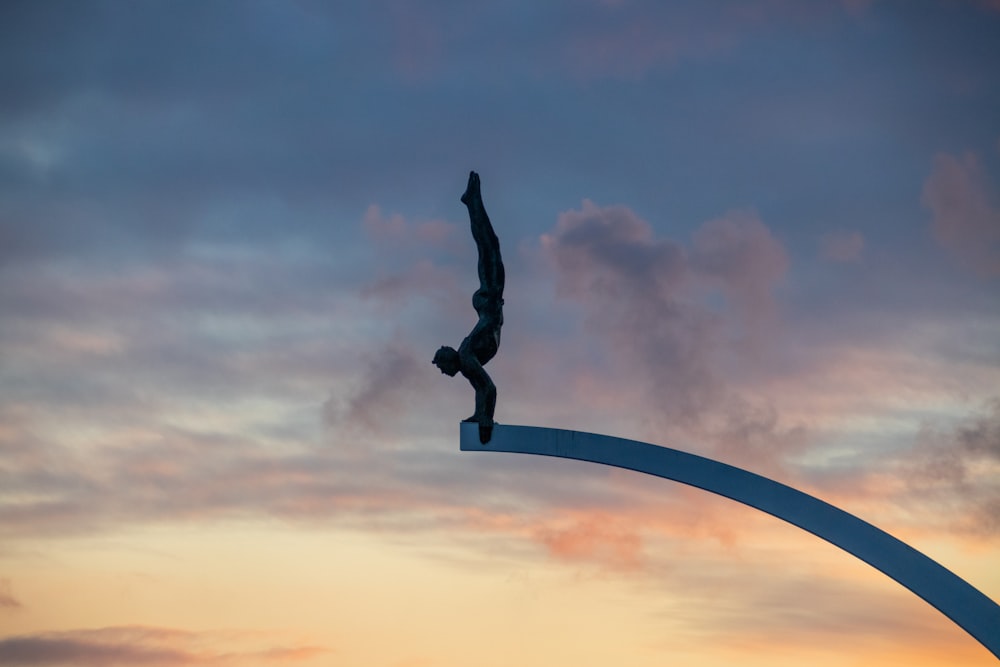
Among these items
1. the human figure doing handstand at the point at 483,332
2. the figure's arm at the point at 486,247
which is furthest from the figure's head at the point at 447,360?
the figure's arm at the point at 486,247

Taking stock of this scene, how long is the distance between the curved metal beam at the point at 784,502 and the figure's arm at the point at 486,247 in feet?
7.20

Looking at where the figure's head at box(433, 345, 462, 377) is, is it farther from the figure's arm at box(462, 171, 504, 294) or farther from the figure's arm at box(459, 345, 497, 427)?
the figure's arm at box(462, 171, 504, 294)

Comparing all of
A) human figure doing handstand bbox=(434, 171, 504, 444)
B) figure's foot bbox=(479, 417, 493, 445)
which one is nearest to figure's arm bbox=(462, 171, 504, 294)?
human figure doing handstand bbox=(434, 171, 504, 444)

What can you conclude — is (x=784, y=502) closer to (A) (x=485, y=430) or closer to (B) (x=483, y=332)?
(A) (x=485, y=430)

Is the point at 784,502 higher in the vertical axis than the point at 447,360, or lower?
lower

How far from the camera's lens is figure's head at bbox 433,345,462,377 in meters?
21.6

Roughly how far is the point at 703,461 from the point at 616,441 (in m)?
1.30

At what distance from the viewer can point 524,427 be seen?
21500 millimetres

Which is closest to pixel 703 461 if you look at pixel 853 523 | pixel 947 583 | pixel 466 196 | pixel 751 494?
pixel 751 494

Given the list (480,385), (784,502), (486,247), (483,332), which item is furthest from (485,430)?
(784,502)

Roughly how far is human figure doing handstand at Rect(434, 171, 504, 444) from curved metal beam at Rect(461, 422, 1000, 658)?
0.40 metres

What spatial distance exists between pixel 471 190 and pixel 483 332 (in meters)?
2.26

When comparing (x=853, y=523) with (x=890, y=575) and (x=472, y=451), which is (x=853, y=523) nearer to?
(x=890, y=575)

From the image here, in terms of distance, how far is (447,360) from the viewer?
2158cm
